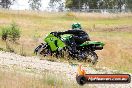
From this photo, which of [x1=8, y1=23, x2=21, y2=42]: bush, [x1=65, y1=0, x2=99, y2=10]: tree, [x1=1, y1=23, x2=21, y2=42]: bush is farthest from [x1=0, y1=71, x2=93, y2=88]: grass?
[x1=65, y1=0, x2=99, y2=10]: tree

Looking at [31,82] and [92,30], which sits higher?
[31,82]

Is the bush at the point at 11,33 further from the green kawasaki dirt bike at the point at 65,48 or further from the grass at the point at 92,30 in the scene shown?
the green kawasaki dirt bike at the point at 65,48

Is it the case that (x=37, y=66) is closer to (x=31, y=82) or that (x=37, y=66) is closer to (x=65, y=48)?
(x=31, y=82)

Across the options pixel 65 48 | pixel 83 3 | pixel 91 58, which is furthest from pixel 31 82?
pixel 83 3

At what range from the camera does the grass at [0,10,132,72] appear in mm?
23381

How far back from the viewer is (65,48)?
Answer: 725 inches

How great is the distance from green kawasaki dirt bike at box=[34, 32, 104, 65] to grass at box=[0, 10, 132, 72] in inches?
22.4

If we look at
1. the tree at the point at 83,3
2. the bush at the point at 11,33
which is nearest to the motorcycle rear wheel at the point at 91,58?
the bush at the point at 11,33

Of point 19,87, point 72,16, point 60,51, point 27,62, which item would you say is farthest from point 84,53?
point 72,16

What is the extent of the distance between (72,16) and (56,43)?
46454 millimetres

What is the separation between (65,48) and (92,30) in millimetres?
28775

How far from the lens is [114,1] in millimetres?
123625

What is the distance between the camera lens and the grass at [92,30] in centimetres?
2338

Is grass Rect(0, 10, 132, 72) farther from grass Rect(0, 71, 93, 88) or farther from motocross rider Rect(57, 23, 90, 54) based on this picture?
grass Rect(0, 71, 93, 88)
